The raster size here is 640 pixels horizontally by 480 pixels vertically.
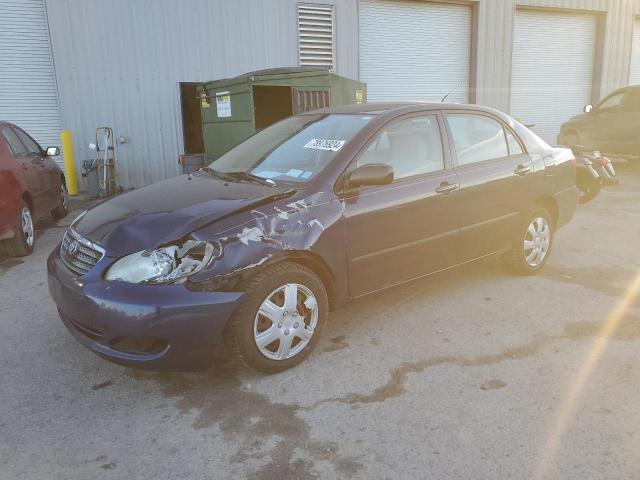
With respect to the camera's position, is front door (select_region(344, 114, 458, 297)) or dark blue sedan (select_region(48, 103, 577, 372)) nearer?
dark blue sedan (select_region(48, 103, 577, 372))

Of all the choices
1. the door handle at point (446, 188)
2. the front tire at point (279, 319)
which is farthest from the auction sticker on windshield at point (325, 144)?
the front tire at point (279, 319)

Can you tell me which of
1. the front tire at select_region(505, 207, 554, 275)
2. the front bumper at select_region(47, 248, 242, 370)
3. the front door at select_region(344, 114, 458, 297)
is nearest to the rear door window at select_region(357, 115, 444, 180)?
the front door at select_region(344, 114, 458, 297)

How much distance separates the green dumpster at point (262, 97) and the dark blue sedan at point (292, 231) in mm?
3503

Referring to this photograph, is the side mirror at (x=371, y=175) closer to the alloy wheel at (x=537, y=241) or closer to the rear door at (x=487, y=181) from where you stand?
the rear door at (x=487, y=181)

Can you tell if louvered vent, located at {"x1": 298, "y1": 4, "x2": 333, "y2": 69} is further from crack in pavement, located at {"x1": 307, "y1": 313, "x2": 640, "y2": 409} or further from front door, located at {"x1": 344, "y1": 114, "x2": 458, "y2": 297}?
crack in pavement, located at {"x1": 307, "y1": 313, "x2": 640, "y2": 409}

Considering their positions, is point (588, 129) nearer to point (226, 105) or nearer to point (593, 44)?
point (593, 44)

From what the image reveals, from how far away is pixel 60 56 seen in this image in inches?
400

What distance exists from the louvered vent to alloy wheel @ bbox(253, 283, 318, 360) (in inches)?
373

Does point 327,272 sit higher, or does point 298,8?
point 298,8

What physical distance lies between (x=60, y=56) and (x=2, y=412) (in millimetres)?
8951

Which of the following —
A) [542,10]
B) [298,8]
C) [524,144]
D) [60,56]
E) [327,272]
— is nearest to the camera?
[327,272]

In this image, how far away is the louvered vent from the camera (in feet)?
39.1

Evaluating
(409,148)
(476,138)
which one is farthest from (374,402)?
(476,138)

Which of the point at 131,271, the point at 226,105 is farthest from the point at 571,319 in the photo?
the point at 226,105
